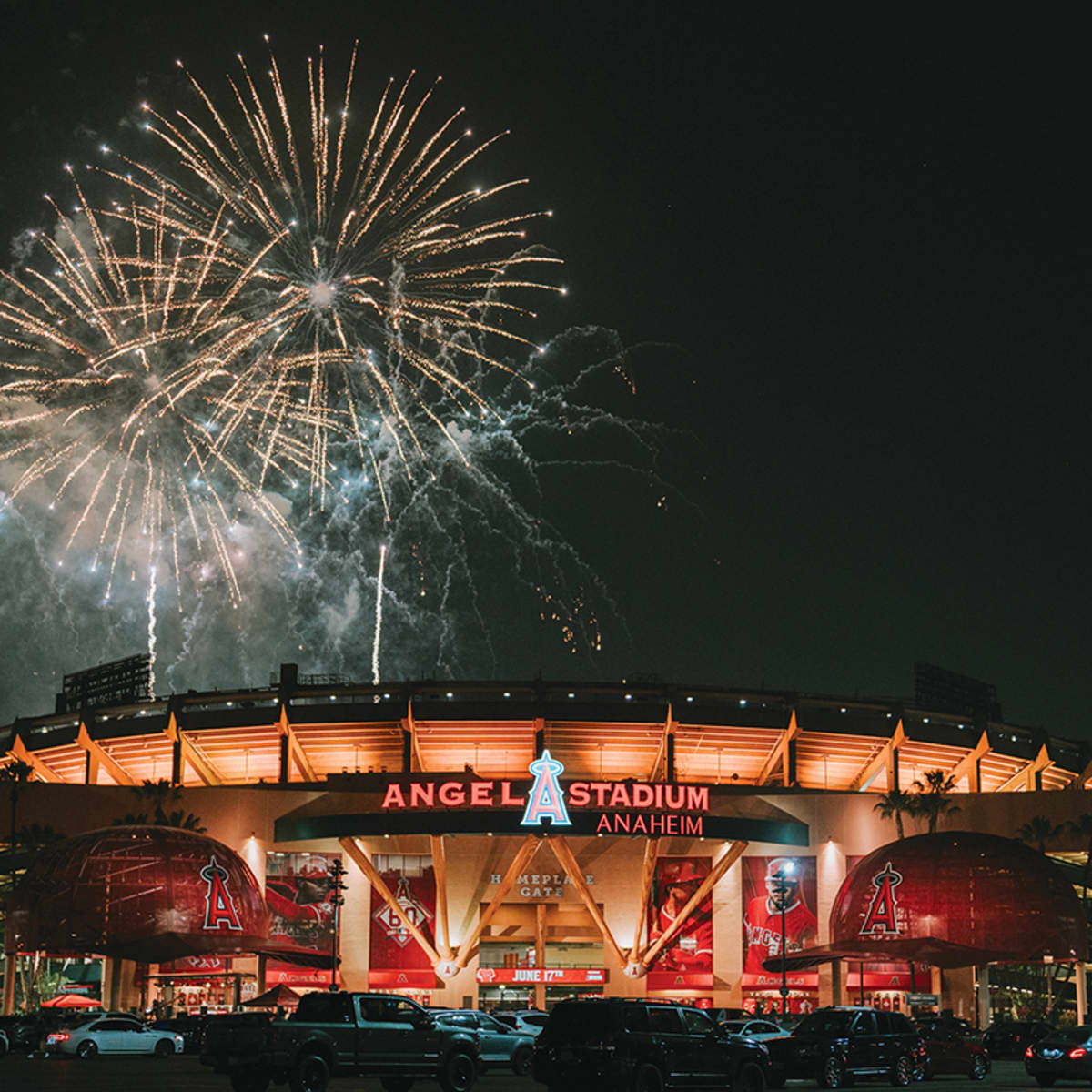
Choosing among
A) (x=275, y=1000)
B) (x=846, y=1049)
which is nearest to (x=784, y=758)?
(x=275, y=1000)

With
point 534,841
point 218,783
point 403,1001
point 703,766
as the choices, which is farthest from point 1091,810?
point 403,1001

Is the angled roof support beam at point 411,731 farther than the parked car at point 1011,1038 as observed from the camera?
Yes

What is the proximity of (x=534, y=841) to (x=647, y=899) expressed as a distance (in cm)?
775

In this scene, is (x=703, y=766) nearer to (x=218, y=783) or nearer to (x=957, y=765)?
(x=957, y=765)

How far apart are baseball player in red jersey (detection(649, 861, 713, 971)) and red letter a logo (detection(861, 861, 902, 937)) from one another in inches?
373

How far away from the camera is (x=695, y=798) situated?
83.7 metres

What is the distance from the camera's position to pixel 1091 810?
9075cm

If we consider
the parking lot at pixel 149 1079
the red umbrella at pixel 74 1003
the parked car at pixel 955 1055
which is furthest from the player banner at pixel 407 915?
the parked car at pixel 955 1055

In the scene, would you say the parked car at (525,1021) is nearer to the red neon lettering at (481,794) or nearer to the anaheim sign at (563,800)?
the anaheim sign at (563,800)

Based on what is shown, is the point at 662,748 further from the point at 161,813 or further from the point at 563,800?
the point at 161,813

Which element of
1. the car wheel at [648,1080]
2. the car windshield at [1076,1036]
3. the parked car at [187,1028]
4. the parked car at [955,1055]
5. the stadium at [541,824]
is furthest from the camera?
the stadium at [541,824]

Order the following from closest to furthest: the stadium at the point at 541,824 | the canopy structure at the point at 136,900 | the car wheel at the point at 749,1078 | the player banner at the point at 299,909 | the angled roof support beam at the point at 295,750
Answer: the car wheel at the point at 749,1078
the canopy structure at the point at 136,900
the stadium at the point at 541,824
the player banner at the point at 299,909
the angled roof support beam at the point at 295,750

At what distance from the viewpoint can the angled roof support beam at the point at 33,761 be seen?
103500 millimetres

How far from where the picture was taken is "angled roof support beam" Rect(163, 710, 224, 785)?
3782 inches
